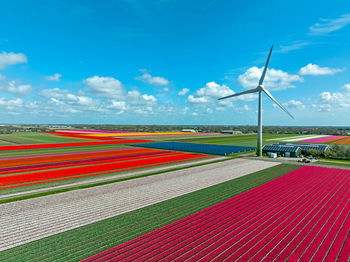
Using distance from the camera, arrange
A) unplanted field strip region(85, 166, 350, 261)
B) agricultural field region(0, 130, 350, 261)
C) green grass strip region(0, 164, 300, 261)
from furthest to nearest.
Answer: agricultural field region(0, 130, 350, 261) → unplanted field strip region(85, 166, 350, 261) → green grass strip region(0, 164, 300, 261)

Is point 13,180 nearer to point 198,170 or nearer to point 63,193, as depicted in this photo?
point 63,193

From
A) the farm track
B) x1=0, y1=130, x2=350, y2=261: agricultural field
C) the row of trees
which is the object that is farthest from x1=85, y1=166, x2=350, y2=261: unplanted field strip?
the row of trees

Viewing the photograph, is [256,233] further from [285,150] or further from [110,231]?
[285,150]

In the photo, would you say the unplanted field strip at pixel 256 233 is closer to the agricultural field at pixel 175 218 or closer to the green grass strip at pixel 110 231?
the agricultural field at pixel 175 218

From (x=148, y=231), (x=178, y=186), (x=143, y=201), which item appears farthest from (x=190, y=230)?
(x=178, y=186)

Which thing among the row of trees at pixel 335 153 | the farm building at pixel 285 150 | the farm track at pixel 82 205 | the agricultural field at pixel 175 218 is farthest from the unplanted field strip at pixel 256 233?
the row of trees at pixel 335 153

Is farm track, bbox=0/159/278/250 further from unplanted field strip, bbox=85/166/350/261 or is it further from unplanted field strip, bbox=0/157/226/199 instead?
unplanted field strip, bbox=85/166/350/261
